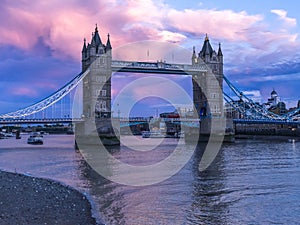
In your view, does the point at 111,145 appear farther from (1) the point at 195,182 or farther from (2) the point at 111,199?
(2) the point at 111,199

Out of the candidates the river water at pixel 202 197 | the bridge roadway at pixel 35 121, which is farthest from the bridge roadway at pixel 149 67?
the river water at pixel 202 197

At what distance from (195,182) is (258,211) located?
5265 mm

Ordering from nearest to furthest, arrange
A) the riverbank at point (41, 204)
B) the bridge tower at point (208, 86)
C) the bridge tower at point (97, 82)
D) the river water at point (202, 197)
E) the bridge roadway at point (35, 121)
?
the riverbank at point (41, 204)
the river water at point (202, 197)
the bridge roadway at point (35, 121)
the bridge tower at point (97, 82)
the bridge tower at point (208, 86)

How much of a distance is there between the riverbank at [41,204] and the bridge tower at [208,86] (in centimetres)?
4115

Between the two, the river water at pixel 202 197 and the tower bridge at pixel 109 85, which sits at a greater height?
the tower bridge at pixel 109 85

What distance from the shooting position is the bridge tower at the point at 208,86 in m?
54.4

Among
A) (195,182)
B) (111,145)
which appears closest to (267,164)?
(195,182)

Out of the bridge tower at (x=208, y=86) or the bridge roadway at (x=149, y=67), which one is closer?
the bridge roadway at (x=149, y=67)

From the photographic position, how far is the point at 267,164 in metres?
23.0

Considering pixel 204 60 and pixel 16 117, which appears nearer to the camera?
pixel 16 117

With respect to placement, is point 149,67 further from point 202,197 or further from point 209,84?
point 202,197

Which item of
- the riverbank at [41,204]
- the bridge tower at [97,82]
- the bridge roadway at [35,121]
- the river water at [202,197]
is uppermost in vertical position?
the bridge tower at [97,82]

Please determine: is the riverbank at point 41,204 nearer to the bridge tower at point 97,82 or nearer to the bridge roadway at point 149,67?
the bridge tower at point 97,82

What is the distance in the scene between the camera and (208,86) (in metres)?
54.9
